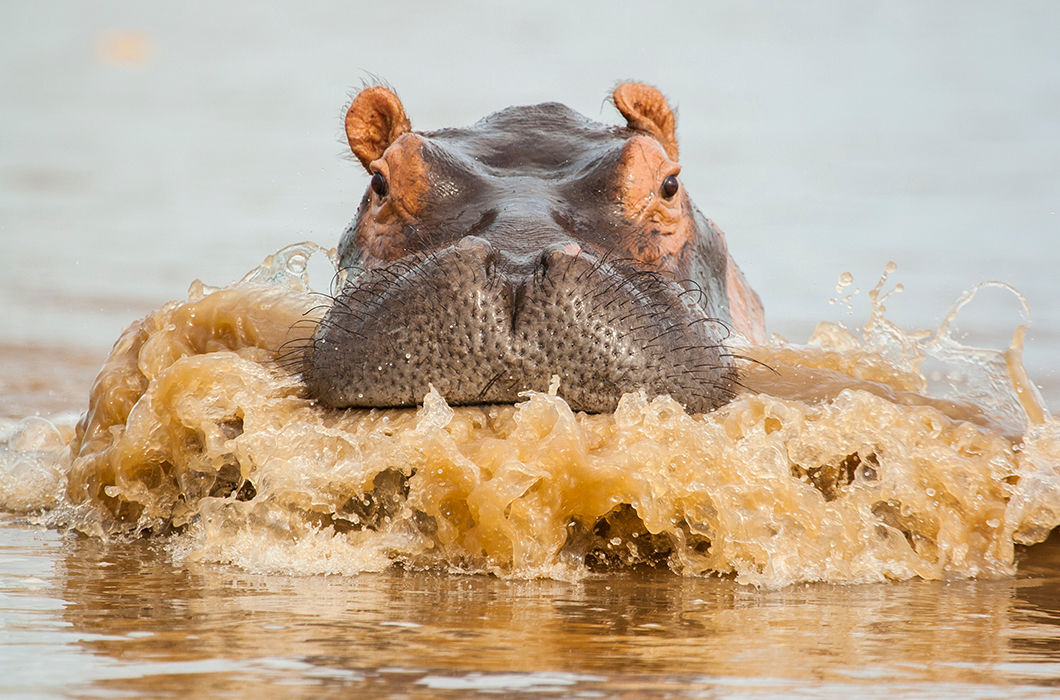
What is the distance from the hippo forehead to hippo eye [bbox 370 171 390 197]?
220mm

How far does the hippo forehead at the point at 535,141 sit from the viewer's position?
15.8ft

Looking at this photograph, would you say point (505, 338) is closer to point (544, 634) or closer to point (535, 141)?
point (544, 634)

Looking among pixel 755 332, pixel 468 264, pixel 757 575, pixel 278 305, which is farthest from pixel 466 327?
pixel 755 332

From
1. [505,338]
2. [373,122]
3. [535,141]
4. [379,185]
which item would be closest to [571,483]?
[505,338]

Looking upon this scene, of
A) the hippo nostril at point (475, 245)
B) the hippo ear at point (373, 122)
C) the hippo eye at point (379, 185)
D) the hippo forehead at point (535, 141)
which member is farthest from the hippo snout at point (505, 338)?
the hippo ear at point (373, 122)

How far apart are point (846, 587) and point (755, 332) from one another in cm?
363

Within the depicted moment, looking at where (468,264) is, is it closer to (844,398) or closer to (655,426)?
(655,426)

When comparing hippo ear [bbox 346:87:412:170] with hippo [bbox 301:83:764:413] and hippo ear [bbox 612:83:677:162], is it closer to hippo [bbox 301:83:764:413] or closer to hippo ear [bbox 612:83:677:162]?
hippo [bbox 301:83:764:413]

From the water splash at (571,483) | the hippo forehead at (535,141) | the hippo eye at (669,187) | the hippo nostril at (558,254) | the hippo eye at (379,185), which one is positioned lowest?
the water splash at (571,483)

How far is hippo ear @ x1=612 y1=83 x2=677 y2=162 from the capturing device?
17.8 ft

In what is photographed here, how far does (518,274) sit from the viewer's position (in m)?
3.69

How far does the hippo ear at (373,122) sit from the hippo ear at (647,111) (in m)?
0.89

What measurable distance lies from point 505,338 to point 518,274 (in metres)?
0.20

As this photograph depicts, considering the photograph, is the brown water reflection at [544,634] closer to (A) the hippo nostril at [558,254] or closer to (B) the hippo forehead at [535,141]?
(A) the hippo nostril at [558,254]
